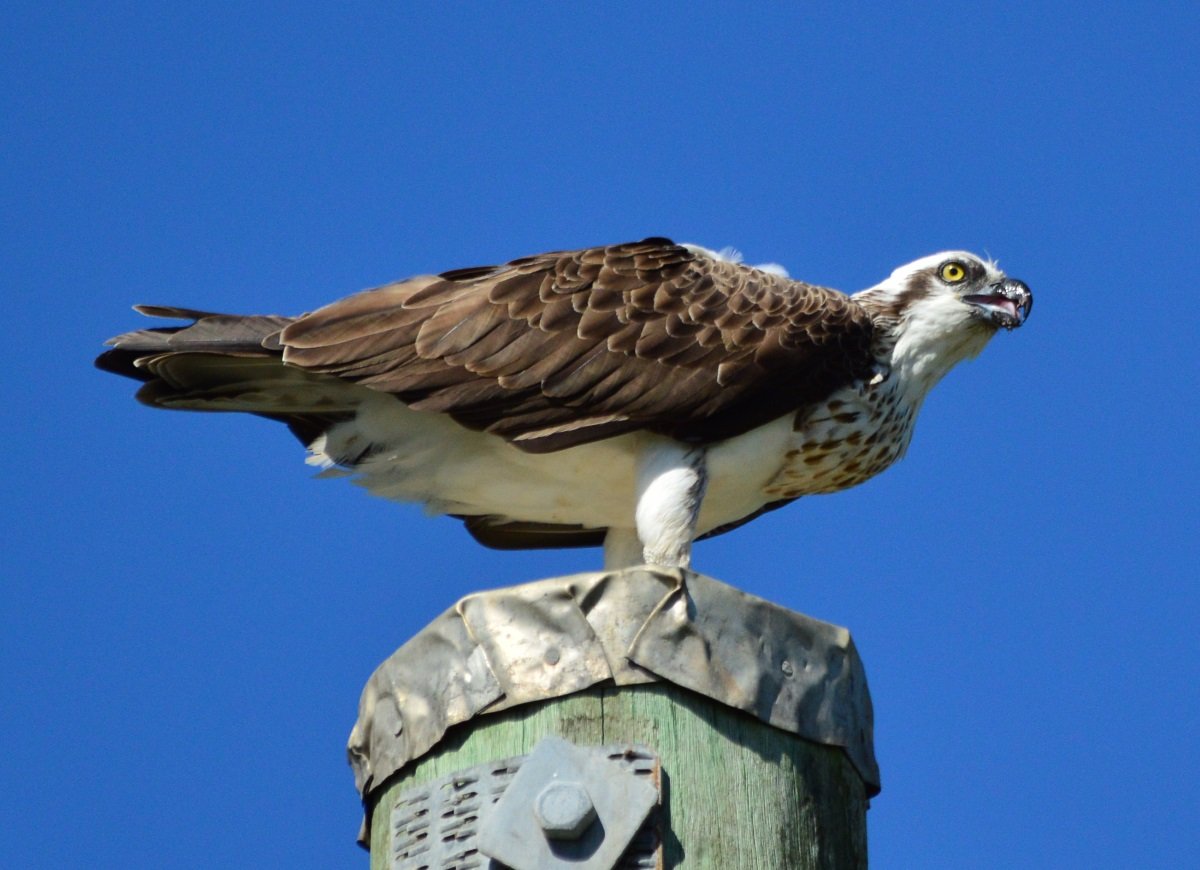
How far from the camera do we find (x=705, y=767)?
4.89 meters

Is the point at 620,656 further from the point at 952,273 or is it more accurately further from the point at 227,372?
the point at 952,273

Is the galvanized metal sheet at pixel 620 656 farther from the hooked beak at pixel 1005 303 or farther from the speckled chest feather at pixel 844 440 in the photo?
the hooked beak at pixel 1005 303

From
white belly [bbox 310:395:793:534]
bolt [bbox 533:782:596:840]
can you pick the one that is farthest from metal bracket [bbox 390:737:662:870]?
white belly [bbox 310:395:793:534]

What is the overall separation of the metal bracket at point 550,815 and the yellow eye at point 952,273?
12.0 ft

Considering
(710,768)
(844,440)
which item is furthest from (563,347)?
(710,768)

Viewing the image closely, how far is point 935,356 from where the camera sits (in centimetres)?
777

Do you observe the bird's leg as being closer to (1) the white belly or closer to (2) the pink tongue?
(1) the white belly

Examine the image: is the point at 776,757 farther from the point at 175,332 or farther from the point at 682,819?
the point at 175,332

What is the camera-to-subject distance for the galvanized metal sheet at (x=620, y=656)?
505 cm

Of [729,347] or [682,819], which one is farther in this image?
[729,347]

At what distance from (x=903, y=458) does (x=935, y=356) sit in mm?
454

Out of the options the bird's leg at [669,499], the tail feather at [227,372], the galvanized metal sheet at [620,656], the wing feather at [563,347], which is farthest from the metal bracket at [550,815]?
the tail feather at [227,372]

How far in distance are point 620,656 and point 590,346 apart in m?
2.30

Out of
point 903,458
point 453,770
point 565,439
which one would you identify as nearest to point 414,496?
point 565,439
